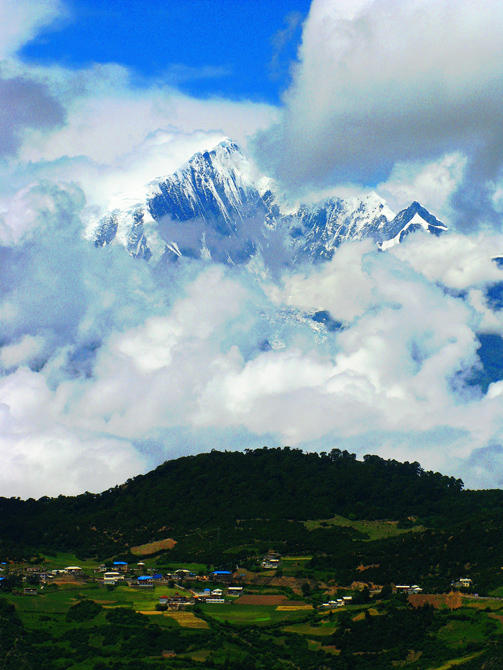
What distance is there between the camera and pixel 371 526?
190 m

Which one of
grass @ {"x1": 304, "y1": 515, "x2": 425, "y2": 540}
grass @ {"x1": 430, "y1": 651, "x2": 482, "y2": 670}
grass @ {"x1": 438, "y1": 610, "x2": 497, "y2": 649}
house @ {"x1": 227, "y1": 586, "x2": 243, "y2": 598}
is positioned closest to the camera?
grass @ {"x1": 430, "y1": 651, "x2": 482, "y2": 670}

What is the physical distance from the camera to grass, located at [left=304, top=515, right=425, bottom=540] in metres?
183

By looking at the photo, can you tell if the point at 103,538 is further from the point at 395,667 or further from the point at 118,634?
the point at 395,667

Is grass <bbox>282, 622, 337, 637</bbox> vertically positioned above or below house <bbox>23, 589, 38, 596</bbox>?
below

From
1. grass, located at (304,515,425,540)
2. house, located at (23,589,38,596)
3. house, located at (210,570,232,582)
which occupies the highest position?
grass, located at (304,515,425,540)

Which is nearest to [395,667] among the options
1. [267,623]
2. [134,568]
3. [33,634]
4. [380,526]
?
[267,623]

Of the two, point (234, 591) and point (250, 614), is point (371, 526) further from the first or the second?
point (250, 614)

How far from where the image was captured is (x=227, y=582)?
145125mm

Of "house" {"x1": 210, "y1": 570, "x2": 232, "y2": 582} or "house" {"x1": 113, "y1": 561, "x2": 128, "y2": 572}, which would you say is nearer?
"house" {"x1": 210, "y1": 570, "x2": 232, "y2": 582}

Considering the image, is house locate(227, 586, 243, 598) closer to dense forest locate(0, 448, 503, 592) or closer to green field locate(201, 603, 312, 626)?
green field locate(201, 603, 312, 626)

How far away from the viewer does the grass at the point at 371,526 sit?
183 metres

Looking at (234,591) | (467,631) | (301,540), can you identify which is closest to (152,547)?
(301,540)


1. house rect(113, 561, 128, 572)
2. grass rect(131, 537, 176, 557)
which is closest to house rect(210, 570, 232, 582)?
house rect(113, 561, 128, 572)

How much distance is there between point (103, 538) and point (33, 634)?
78.2 m
